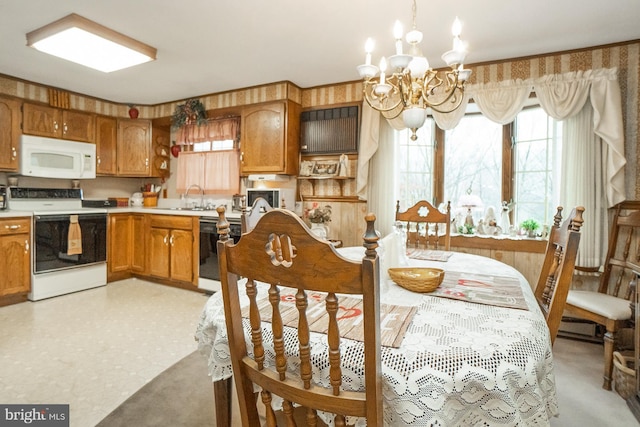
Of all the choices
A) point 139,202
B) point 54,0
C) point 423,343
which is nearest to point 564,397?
point 423,343

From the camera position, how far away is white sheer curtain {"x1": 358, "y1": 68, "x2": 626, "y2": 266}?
2.55 meters

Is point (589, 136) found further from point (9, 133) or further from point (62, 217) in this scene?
point (9, 133)

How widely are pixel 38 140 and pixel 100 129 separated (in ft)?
2.44

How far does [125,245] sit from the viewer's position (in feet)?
14.3

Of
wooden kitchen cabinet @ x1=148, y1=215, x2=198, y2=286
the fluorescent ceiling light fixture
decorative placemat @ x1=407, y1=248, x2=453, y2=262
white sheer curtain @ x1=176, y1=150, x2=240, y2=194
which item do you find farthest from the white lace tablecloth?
white sheer curtain @ x1=176, y1=150, x2=240, y2=194

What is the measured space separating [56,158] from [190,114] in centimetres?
162

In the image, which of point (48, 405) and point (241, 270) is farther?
point (48, 405)

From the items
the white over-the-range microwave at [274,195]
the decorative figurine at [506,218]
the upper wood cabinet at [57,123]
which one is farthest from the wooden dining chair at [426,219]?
the upper wood cabinet at [57,123]

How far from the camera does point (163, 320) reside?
3.01m

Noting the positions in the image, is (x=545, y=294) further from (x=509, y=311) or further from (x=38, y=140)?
(x=38, y=140)

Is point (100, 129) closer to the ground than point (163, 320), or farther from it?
farther from it

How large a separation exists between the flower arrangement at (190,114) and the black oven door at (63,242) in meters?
1.53

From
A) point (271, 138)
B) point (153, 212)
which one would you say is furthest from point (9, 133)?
point (271, 138)

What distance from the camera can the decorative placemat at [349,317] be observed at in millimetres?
914
